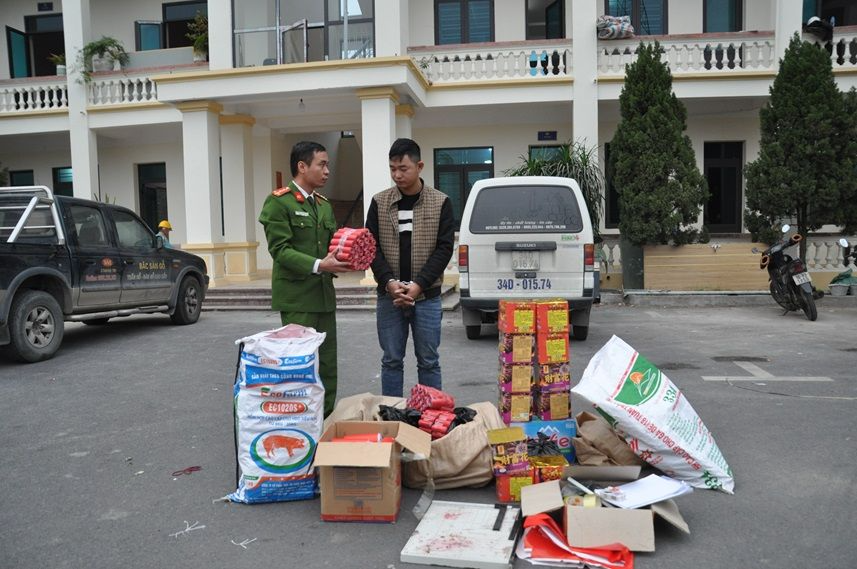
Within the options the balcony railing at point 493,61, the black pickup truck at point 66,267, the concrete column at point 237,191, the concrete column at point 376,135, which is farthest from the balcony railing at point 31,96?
the black pickup truck at point 66,267

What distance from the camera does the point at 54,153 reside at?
756 inches

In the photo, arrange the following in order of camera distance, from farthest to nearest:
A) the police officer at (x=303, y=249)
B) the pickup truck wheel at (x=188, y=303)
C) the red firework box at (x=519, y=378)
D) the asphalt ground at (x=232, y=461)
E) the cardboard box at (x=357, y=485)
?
the pickup truck wheel at (x=188, y=303)
the red firework box at (x=519, y=378)
the police officer at (x=303, y=249)
the cardboard box at (x=357, y=485)
the asphalt ground at (x=232, y=461)

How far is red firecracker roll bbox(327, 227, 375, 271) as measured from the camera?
3.96 meters

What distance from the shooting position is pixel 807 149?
11773 millimetres

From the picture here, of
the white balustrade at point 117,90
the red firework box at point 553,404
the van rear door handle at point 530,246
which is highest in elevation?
the white balustrade at point 117,90

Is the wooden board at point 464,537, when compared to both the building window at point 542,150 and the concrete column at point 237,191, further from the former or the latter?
the building window at point 542,150

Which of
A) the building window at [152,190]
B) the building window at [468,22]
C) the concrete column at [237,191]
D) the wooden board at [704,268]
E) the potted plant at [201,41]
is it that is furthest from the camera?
the building window at [152,190]

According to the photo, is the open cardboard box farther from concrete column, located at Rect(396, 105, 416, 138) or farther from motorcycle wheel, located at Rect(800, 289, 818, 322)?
concrete column, located at Rect(396, 105, 416, 138)

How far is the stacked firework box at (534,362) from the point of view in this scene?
4230mm

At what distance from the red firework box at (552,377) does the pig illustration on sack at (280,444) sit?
1.57 metres

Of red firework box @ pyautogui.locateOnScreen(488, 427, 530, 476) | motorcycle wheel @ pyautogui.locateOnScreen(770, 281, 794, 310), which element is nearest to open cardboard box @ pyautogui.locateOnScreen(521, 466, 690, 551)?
red firework box @ pyautogui.locateOnScreen(488, 427, 530, 476)

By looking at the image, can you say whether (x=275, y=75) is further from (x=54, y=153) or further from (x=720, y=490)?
(x=720, y=490)

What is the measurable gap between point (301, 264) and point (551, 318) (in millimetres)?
1622

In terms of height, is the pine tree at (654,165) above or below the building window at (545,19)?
below
